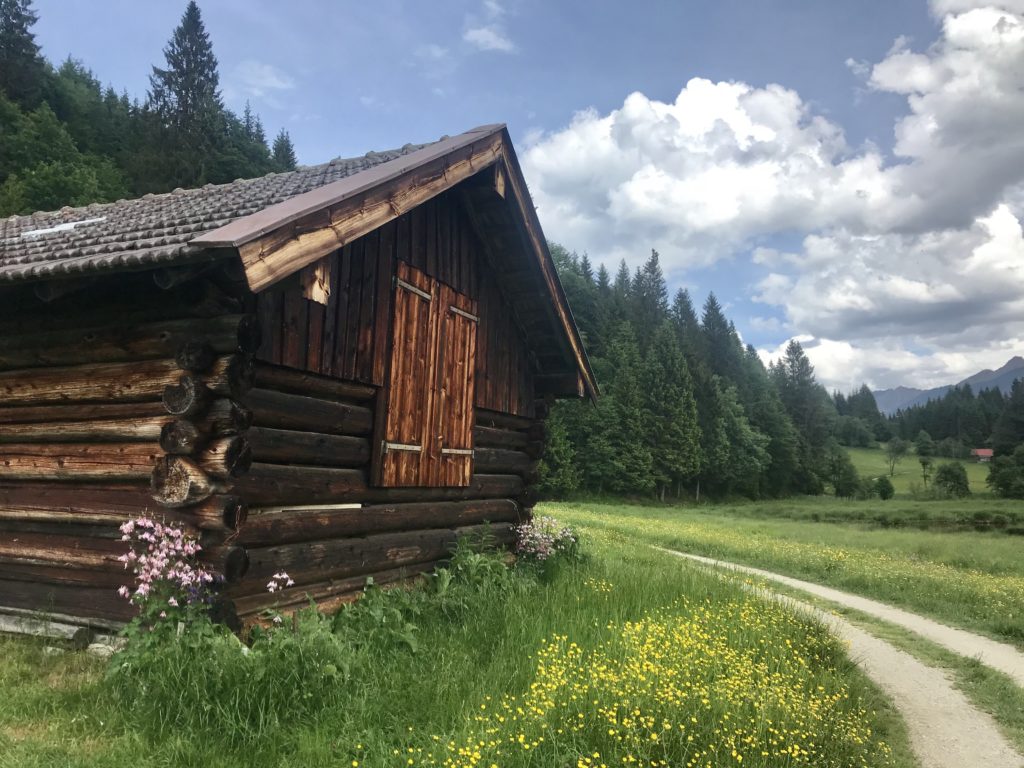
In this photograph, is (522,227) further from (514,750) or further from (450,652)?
(514,750)

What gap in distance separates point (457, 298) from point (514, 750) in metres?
6.52

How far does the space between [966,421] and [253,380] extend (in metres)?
147

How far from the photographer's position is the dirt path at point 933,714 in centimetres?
613

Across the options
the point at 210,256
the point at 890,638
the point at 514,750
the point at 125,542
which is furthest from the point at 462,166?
the point at 890,638

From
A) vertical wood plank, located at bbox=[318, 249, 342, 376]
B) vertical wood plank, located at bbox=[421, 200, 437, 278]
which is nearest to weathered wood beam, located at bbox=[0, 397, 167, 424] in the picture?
vertical wood plank, located at bbox=[318, 249, 342, 376]

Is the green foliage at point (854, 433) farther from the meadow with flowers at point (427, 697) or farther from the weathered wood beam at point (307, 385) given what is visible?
the weathered wood beam at point (307, 385)

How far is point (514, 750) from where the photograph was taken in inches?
177

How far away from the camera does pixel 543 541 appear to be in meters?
12.0

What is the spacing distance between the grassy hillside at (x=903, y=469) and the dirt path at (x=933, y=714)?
72.2 m

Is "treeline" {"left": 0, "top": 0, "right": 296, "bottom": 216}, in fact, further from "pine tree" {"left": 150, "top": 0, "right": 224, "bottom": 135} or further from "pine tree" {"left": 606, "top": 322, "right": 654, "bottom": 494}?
"pine tree" {"left": 606, "top": 322, "right": 654, "bottom": 494}

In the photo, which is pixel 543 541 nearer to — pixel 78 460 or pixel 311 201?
pixel 78 460

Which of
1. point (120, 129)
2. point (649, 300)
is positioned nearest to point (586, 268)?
point (649, 300)

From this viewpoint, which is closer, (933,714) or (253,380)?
(253,380)

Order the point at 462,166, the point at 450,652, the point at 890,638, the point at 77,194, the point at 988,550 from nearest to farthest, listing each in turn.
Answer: the point at 450,652, the point at 462,166, the point at 890,638, the point at 988,550, the point at 77,194
